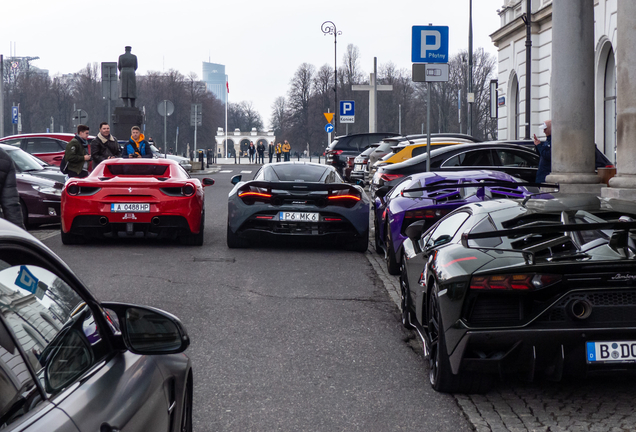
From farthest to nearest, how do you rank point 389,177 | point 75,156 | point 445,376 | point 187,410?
point 75,156 < point 389,177 < point 445,376 < point 187,410

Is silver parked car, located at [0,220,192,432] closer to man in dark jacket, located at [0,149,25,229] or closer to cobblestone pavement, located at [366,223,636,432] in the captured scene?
cobblestone pavement, located at [366,223,636,432]

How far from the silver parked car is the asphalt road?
182cm

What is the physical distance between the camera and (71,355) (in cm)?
225

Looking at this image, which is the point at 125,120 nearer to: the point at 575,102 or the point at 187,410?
the point at 575,102

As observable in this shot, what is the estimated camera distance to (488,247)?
4891 mm

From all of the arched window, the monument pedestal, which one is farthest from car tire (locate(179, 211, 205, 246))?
the monument pedestal

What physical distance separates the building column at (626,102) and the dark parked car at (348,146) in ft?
61.6

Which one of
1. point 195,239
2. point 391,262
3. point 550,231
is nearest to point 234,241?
point 195,239

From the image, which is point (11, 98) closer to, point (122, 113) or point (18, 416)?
point (122, 113)

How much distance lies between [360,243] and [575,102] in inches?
199

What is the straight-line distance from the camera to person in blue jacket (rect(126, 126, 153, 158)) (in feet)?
62.3

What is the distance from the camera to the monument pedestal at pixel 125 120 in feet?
115

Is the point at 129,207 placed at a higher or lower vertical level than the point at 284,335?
higher

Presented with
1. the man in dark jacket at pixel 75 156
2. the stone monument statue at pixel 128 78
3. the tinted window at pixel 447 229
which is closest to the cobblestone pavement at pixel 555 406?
the tinted window at pixel 447 229
